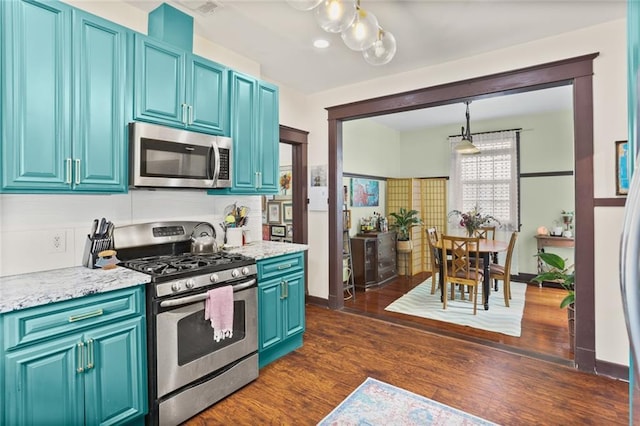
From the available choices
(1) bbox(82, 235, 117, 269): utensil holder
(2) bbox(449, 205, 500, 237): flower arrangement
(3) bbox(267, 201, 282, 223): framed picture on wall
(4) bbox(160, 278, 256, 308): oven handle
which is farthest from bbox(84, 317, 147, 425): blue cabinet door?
(2) bbox(449, 205, 500, 237): flower arrangement

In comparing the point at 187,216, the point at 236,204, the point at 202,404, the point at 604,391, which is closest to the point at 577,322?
the point at 604,391

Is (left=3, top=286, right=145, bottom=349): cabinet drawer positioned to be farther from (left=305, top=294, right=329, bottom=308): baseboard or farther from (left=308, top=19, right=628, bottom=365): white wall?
(left=308, top=19, right=628, bottom=365): white wall

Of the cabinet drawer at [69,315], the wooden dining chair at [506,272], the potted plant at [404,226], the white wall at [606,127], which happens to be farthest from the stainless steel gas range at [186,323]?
the potted plant at [404,226]

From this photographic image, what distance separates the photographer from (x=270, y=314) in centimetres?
278

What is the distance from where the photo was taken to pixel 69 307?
5.40 feet

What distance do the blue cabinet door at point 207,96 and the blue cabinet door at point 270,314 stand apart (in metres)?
1.35

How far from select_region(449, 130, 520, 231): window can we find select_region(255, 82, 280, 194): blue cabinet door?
4471 millimetres

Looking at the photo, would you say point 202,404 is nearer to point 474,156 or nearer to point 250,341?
point 250,341

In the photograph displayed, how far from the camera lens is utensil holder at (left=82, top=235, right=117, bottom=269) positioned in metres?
2.13

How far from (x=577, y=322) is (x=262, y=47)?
3.67 m

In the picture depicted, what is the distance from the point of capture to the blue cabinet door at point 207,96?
8.39 ft

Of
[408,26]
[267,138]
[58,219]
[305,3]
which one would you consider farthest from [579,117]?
[58,219]

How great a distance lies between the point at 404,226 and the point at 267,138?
3.79 m

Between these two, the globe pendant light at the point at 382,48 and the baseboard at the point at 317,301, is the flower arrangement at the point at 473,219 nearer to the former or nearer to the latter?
the baseboard at the point at 317,301
